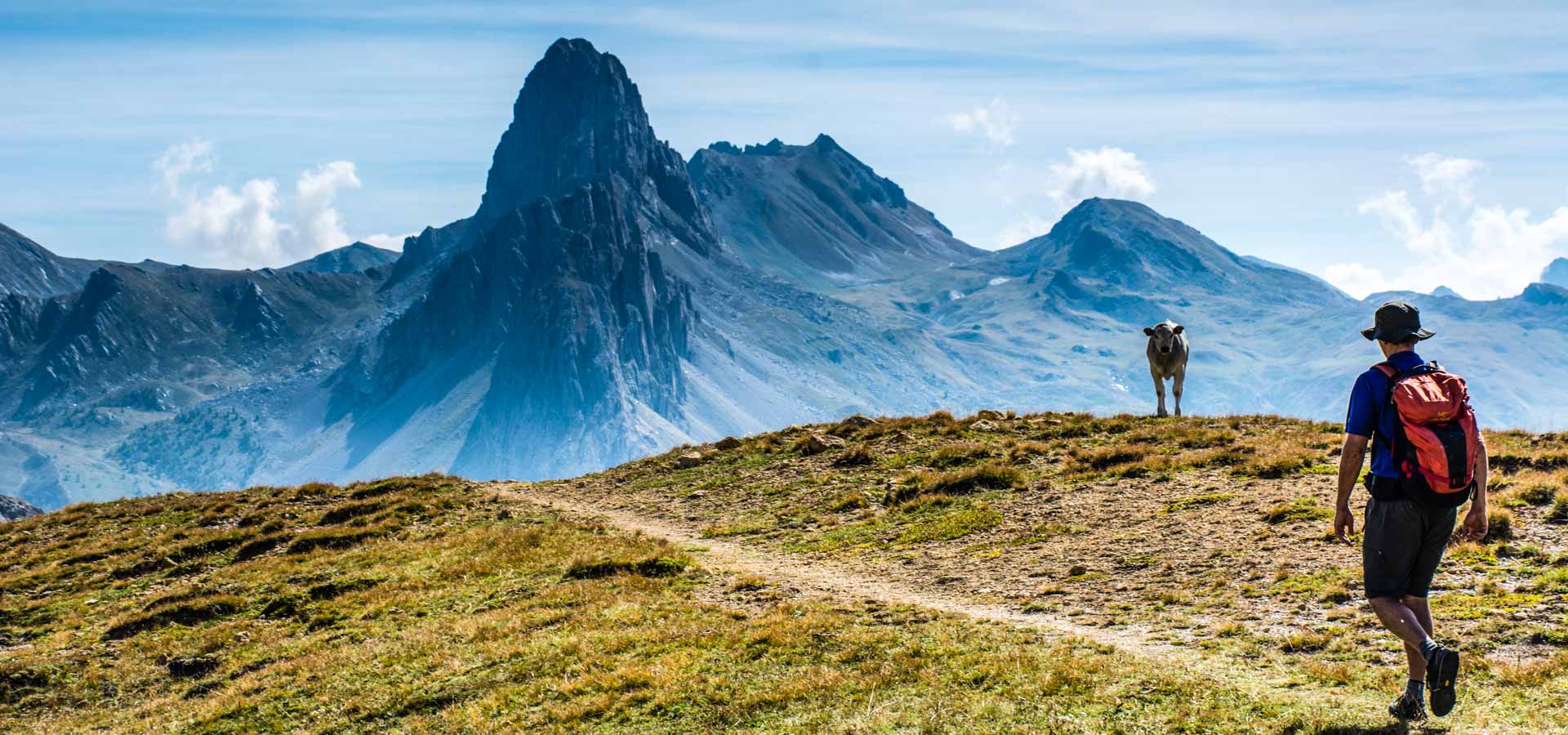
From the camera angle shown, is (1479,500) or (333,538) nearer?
(1479,500)

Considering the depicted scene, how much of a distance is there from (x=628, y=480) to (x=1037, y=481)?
55.5 feet

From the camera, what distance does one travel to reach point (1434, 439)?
11.9m

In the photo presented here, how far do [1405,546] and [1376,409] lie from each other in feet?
4.82

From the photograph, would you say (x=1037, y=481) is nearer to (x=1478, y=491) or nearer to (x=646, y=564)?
(x=646, y=564)

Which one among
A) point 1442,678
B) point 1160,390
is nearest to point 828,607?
point 1442,678

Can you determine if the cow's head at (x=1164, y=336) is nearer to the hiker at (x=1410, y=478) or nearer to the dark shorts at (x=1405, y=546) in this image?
the hiker at (x=1410, y=478)

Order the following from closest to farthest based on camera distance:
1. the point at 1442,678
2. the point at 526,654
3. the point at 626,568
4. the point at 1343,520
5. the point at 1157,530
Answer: the point at 1442,678
the point at 1343,520
the point at 526,654
the point at 1157,530
the point at 626,568

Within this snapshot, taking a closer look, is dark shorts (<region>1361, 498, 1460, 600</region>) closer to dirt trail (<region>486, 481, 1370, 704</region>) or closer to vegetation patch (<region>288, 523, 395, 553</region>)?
dirt trail (<region>486, 481, 1370, 704</region>)

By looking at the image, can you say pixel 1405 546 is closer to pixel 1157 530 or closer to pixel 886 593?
pixel 886 593

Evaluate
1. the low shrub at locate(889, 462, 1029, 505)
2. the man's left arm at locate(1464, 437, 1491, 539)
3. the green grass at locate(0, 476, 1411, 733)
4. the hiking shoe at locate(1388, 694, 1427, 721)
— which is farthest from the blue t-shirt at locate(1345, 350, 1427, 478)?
the low shrub at locate(889, 462, 1029, 505)

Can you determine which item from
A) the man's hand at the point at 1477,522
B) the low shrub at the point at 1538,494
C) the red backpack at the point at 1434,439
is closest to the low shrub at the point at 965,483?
the low shrub at the point at 1538,494

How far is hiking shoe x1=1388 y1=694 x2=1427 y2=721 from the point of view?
11594 millimetres

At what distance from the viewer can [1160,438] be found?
110 ft

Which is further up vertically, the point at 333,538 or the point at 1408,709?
the point at 333,538
